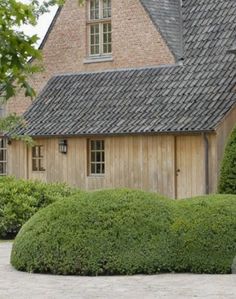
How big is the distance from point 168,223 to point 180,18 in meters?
14.6

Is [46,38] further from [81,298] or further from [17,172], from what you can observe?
[81,298]

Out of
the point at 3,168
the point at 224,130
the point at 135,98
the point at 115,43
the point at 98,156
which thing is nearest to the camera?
Result: the point at 224,130

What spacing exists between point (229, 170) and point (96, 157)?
6970 mm

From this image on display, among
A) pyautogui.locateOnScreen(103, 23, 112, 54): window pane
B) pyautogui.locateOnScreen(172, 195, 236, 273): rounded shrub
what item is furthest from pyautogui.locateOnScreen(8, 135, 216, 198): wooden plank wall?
pyautogui.locateOnScreen(172, 195, 236, 273): rounded shrub

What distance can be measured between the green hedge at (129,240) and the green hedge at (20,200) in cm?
650

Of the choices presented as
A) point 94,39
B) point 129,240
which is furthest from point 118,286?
point 94,39

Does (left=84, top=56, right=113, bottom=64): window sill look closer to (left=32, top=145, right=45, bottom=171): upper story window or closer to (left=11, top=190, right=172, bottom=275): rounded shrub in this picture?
(left=32, top=145, right=45, bottom=171): upper story window

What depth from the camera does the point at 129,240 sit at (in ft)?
46.6

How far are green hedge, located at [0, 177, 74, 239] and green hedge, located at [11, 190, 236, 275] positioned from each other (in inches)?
256

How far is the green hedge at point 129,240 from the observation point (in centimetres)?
1411

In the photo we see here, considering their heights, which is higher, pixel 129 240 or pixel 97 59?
pixel 97 59

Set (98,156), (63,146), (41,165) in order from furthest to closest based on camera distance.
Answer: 1. (41,165)
2. (63,146)
3. (98,156)

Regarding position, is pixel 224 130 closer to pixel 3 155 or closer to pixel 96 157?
pixel 96 157

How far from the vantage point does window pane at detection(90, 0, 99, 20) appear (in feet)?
94.9
